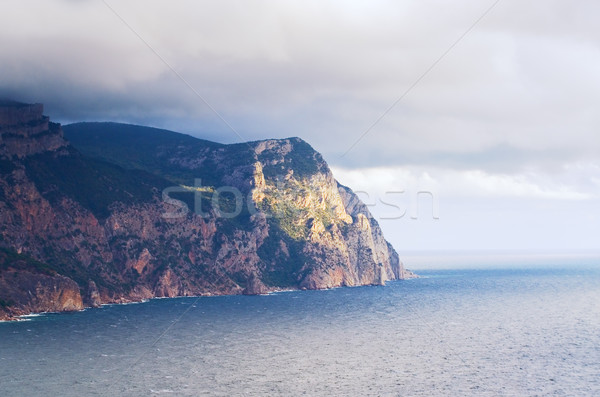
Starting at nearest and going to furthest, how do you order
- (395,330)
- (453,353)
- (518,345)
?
(453,353), (518,345), (395,330)

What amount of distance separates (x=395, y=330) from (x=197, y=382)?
3435 inches

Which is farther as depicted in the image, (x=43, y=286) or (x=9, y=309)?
(x=43, y=286)

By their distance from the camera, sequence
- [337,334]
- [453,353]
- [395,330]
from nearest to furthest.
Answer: [453,353], [337,334], [395,330]

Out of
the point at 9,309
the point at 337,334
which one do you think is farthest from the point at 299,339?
the point at 9,309

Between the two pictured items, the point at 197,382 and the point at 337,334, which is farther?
the point at 337,334

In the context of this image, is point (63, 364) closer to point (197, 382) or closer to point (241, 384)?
point (197, 382)

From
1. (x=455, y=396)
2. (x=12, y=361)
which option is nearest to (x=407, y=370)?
(x=455, y=396)

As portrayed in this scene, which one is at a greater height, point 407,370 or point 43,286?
point 43,286

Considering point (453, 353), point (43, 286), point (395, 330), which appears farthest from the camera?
point (43, 286)

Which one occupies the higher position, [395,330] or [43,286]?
[43,286]

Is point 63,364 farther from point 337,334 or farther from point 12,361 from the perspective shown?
point 337,334

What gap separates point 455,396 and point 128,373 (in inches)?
2349

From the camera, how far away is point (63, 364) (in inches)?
4875

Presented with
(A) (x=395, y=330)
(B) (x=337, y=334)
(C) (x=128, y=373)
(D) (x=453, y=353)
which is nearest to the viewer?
(C) (x=128, y=373)
